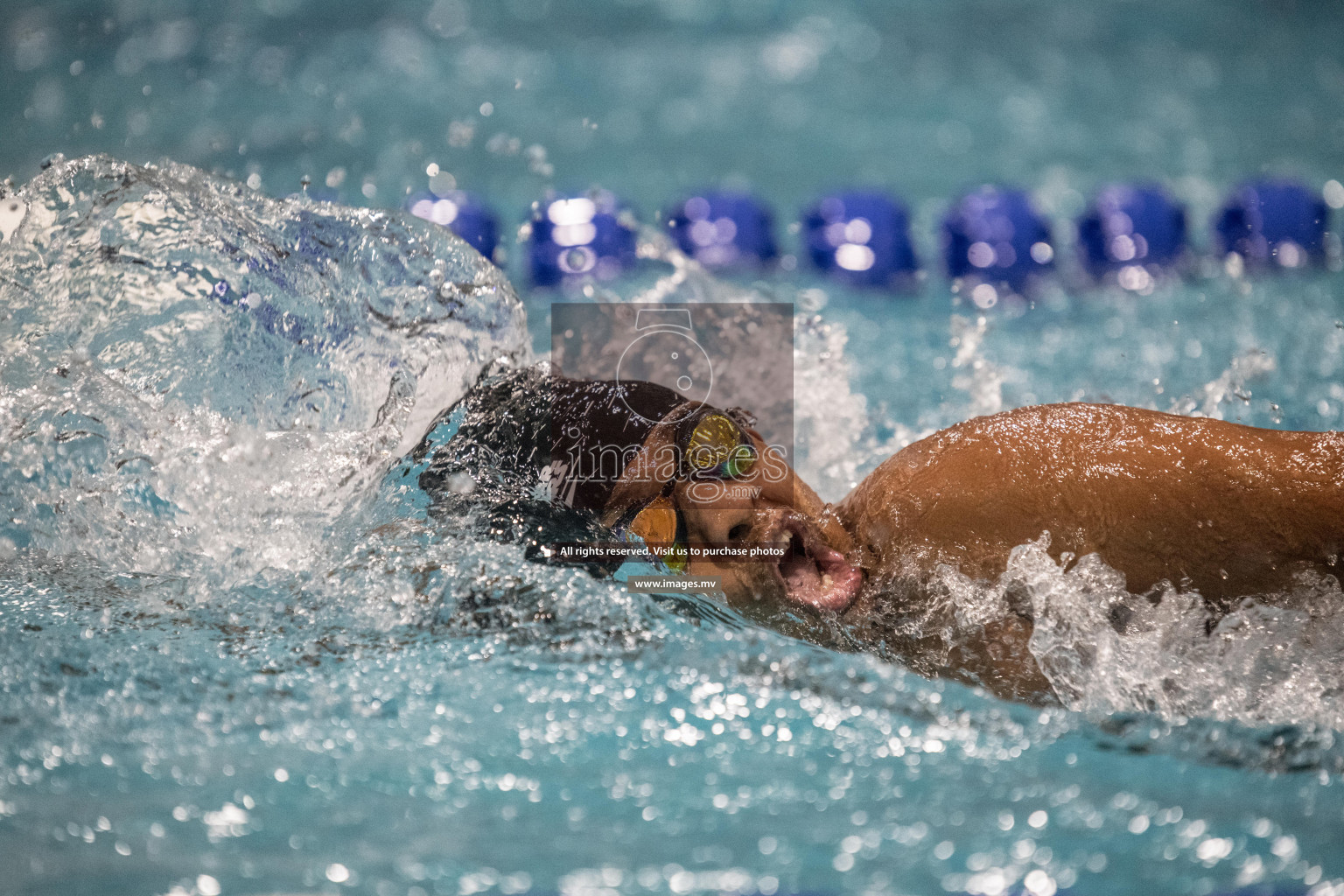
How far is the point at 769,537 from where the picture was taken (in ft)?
3.61

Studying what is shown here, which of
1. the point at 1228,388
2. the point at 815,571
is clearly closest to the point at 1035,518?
the point at 815,571

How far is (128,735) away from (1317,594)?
135 centimetres

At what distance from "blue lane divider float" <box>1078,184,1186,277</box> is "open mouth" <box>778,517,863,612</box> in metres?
2.50

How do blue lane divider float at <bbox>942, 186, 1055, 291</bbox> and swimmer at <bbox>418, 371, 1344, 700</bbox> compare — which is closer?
swimmer at <bbox>418, 371, 1344, 700</bbox>

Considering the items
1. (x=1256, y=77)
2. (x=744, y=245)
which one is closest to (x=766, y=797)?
(x=744, y=245)

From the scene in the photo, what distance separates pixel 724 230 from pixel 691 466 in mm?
2442

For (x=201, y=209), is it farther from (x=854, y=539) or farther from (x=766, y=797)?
(x=766, y=797)

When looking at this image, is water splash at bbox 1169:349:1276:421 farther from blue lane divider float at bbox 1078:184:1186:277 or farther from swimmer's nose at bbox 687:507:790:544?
swimmer's nose at bbox 687:507:790:544

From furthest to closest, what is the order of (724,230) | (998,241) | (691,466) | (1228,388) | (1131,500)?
(724,230) < (998,241) < (1228,388) < (691,466) < (1131,500)

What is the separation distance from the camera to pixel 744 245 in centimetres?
339

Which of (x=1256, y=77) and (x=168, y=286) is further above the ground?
(x=1256, y=77)

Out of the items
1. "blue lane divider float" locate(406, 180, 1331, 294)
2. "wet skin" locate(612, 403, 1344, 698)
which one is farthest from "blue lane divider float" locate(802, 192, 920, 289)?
"wet skin" locate(612, 403, 1344, 698)

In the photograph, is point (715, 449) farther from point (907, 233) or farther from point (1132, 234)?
point (1132, 234)

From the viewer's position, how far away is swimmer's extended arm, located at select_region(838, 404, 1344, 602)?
3.29ft
